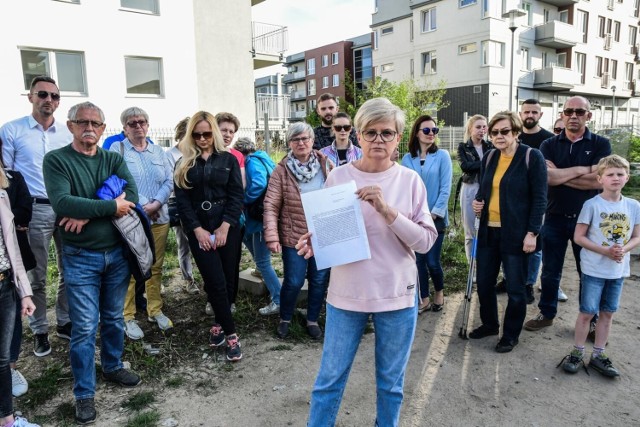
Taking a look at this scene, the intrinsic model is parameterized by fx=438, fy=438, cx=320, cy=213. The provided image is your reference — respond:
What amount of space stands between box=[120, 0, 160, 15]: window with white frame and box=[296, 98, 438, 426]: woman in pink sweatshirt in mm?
15457

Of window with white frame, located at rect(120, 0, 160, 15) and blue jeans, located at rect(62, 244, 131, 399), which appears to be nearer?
blue jeans, located at rect(62, 244, 131, 399)

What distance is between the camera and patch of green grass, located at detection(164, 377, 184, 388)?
138 inches

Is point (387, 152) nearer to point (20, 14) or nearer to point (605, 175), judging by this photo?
point (605, 175)

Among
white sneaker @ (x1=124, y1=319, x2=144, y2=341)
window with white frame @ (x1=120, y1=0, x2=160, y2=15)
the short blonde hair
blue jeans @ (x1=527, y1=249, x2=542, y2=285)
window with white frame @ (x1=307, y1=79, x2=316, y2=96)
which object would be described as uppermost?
window with white frame @ (x1=307, y1=79, x2=316, y2=96)

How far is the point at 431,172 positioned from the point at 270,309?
2.32m

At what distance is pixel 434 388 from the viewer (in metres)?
3.40

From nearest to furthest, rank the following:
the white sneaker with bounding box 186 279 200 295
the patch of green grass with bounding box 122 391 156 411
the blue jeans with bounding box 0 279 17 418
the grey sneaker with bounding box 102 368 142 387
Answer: the blue jeans with bounding box 0 279 17 418, the patch of green grass with bounding box 122 391 156 411, the grey sneaker with bounding box 102 368 142 387, the white sneaker with bounding box 186 279 200 295

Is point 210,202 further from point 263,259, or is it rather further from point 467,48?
point 467,48

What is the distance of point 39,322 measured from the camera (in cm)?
400

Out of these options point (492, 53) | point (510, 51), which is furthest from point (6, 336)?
point (510, 51)

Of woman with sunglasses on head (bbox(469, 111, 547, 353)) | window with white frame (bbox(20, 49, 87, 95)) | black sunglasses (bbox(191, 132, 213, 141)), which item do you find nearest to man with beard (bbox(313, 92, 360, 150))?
black sunglasses (bbox(191, 132, 213, 141))

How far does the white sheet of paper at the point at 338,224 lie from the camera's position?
2.20 metres

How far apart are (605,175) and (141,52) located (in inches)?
593

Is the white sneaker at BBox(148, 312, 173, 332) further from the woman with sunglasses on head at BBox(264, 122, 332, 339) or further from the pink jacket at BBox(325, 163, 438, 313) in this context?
the pink jacket at BBox(325, 163, 438, 313)
